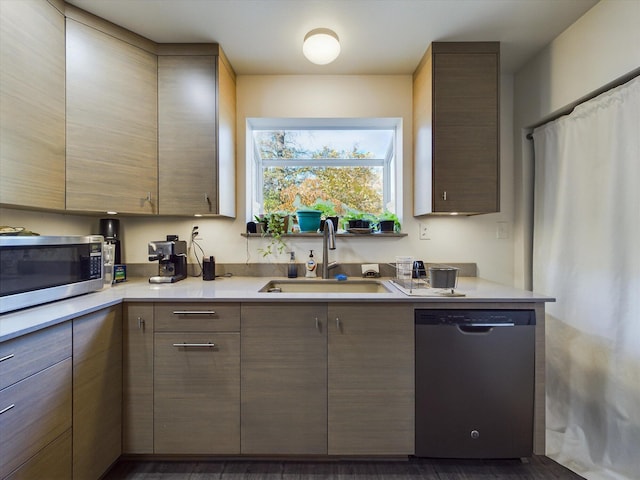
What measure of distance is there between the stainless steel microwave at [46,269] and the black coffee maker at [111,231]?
1.62 ft

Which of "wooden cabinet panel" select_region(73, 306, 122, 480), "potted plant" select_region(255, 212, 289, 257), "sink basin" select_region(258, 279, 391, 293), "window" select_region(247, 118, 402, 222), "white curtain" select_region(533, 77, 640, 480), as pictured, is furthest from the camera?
"window" select_region(247, 118, 402, 222)

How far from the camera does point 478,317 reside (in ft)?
4.92

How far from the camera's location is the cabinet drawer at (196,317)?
151 centimetres

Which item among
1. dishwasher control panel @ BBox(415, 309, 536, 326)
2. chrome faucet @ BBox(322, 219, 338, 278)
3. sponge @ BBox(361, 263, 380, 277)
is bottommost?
dishwasher control panel @ BBox(415, 309, 536, 326)

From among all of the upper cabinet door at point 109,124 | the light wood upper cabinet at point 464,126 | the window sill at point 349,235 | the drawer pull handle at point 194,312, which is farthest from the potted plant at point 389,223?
the upper cabinet door at point 109,124

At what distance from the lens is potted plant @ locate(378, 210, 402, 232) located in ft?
7.25

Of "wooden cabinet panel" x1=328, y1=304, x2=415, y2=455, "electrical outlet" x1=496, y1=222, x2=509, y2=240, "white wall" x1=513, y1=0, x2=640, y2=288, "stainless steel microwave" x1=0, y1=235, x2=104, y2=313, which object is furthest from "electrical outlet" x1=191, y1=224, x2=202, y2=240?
"white wall" x1=513, y1=0, x2=640, y2=288

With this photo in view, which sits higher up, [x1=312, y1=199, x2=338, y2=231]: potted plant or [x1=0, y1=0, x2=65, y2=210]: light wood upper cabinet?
[x1=0, y1=0, x2=65, y2=210]: light wood upper cabinet

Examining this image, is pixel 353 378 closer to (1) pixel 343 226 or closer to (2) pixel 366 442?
(2) pixel 366 442

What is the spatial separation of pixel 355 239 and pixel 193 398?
1.43m

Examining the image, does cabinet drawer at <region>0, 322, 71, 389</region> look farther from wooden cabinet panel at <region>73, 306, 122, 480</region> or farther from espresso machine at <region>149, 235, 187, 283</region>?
espresso machine at <region>149, 235, 187, 283</region>

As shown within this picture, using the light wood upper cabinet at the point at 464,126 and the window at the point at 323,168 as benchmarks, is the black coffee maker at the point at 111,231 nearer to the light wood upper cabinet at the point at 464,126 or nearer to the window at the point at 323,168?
the window at the point at 323,168

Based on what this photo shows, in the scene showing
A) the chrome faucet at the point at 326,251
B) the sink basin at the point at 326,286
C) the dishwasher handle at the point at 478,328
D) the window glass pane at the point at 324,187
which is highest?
the window glass pane at the point at 324,187

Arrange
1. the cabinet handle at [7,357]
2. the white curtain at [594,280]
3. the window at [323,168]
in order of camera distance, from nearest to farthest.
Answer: the cabinet handle at [7,357] → the white curtain at [594,280] → the window at [323,168]
